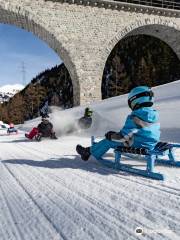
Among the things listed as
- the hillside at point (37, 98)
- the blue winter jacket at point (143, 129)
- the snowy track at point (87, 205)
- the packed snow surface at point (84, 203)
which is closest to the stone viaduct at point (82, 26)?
the packed snow surface at point (84, 203)

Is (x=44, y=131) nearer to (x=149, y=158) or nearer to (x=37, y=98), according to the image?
(x=149, y=158)

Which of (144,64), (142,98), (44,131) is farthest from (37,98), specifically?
(142,98)

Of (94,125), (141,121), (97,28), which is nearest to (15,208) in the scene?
(141,121)

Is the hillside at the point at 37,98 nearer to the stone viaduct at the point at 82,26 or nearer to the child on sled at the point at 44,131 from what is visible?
the stone viaduct at the point at 82,26

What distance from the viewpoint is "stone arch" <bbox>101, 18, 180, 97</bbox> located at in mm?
24766

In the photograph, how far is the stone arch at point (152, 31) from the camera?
81.3 ft

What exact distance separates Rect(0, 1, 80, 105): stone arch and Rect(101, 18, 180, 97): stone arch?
2701 millimetres

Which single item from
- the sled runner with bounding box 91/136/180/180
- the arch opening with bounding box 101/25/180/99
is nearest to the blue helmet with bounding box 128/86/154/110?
the sled runner with bounding box 91/136/180/180

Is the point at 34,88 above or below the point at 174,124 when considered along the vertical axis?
above

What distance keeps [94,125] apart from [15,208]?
10.2 metres

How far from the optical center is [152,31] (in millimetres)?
27641

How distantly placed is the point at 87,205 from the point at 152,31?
87.7 ft

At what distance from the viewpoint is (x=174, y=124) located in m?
8.97

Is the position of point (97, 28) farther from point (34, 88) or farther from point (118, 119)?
point (34, 88)
